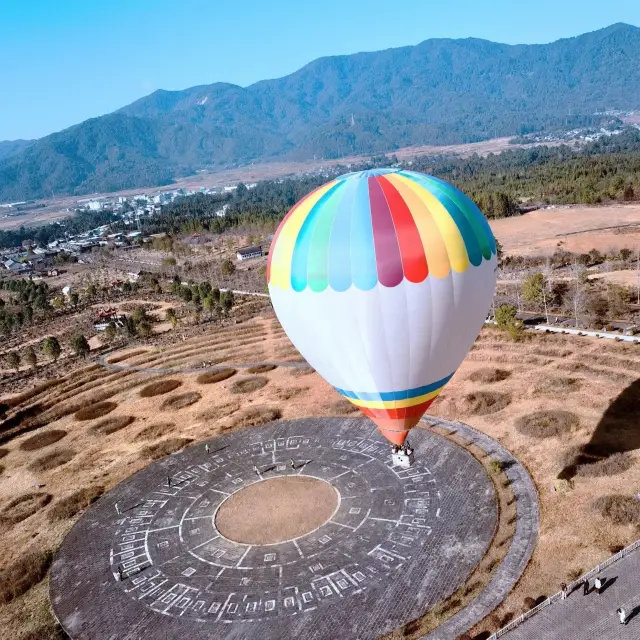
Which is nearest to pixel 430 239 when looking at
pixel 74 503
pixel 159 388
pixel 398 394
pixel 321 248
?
pixel 321 248

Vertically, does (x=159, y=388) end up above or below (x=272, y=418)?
above

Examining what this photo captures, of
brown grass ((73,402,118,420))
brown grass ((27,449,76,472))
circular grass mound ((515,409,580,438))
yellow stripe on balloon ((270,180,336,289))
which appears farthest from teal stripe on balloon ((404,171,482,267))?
brown grass ((73,402,118,420))

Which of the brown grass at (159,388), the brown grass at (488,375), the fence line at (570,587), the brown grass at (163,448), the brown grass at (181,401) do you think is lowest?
the fence line at (570,587)

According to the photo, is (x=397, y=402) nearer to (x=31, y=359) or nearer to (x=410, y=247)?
(x=410, y=247)

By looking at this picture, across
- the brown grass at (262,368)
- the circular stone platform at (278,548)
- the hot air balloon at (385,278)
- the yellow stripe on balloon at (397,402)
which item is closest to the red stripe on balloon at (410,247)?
the hot air balloon at (385,278)

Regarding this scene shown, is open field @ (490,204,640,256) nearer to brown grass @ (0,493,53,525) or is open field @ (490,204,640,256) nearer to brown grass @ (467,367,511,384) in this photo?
brown grass @ (467,367,511,384)

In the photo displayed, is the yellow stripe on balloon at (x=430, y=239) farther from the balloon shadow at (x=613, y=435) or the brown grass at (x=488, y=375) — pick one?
the brown grass at (x=488, y=375)

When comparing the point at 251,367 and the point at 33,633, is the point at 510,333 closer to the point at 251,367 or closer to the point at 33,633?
the point at 251,367
